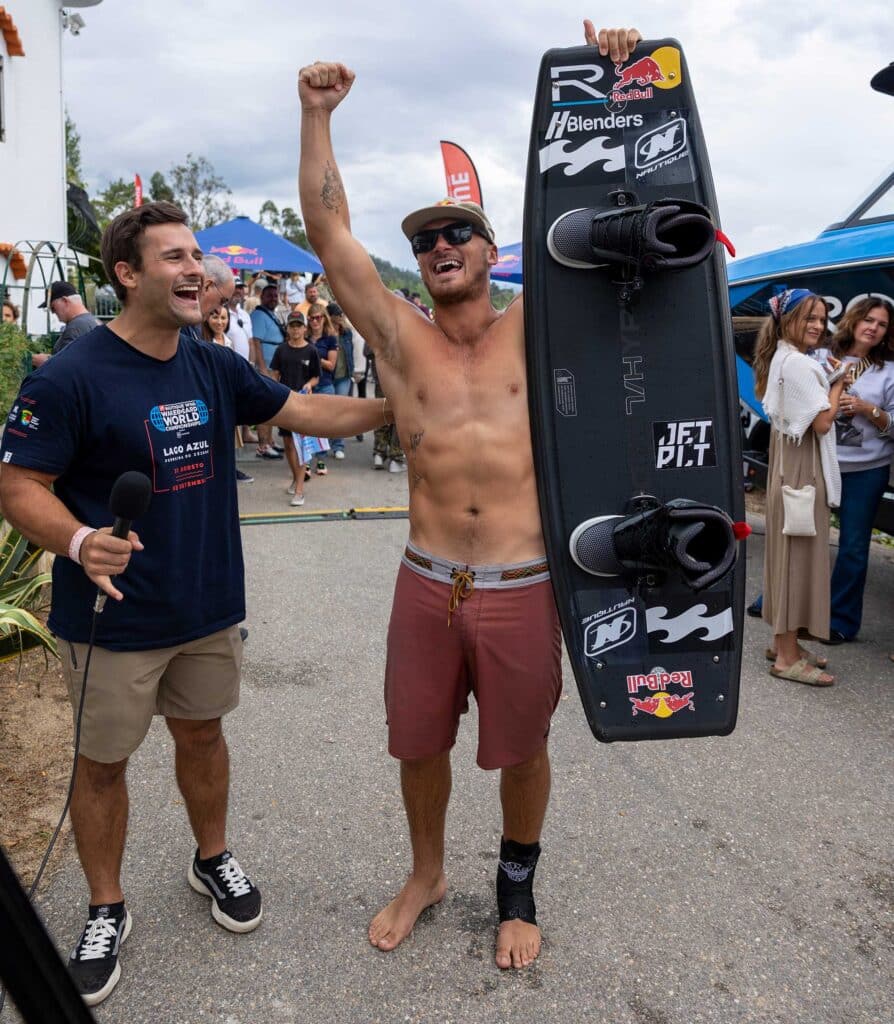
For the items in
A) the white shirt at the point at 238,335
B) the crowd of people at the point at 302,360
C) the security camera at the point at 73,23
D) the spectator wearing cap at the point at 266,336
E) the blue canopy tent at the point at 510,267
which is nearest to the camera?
the crowd of people at the point at 302,360

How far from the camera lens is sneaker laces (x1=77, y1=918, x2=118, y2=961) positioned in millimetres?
2402

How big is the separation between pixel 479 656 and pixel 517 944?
877 millimetres

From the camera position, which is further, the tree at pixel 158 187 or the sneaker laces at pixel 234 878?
the tree at pixel 158 187

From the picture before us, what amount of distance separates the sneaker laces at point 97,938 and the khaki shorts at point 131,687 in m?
0.49

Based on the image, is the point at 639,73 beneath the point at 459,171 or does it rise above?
beneath

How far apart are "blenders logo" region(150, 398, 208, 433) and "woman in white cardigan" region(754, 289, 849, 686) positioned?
3193 millimetres

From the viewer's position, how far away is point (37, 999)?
104 cm

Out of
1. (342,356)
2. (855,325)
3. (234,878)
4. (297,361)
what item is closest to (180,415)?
(234,878)

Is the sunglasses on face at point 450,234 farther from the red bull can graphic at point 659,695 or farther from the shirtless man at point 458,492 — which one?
the red bull can graphic at point 659,695

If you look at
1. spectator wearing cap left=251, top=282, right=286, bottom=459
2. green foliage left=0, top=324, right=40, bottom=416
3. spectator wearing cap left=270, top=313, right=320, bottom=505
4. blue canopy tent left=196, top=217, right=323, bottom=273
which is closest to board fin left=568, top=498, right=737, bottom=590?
green foliage left=0, top=324, right=40, bottom=416

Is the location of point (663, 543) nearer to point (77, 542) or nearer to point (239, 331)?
point (77, 542)


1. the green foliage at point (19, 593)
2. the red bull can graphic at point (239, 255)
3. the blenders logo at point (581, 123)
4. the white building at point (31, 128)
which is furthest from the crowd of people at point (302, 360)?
the blenders logo at point (581, 123)

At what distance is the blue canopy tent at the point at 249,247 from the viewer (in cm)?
1355

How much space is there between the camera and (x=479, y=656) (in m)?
2.44
